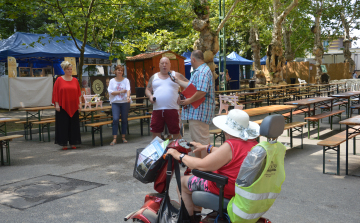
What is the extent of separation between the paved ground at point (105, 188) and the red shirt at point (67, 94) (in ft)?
3.41

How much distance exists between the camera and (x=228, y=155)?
293 cm

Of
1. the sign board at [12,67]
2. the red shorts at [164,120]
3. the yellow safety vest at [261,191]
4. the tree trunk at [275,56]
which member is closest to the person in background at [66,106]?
the red shorts at [164,120]

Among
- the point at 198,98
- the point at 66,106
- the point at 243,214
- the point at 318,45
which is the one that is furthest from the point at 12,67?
the point at 318,45

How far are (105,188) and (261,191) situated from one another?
335cm

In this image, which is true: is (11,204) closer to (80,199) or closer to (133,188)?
(80,199)

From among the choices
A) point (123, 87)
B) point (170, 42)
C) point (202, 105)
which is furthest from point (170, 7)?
point (170, 42)

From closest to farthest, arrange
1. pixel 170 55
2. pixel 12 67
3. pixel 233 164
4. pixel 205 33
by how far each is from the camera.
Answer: pixel 233 164 < pixel 205 33 < pixel 12 67 < pixel 170 55

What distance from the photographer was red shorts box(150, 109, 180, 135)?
22.6ft

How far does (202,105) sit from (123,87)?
3.76 m

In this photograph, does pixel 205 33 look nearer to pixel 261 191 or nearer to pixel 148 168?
pixel 148 168

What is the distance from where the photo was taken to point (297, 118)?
43.5 feet

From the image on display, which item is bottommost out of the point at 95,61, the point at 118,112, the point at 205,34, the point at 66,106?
the point at 118,112

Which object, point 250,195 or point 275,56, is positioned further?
point 275,56

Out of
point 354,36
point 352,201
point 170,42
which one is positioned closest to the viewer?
point 352,201
